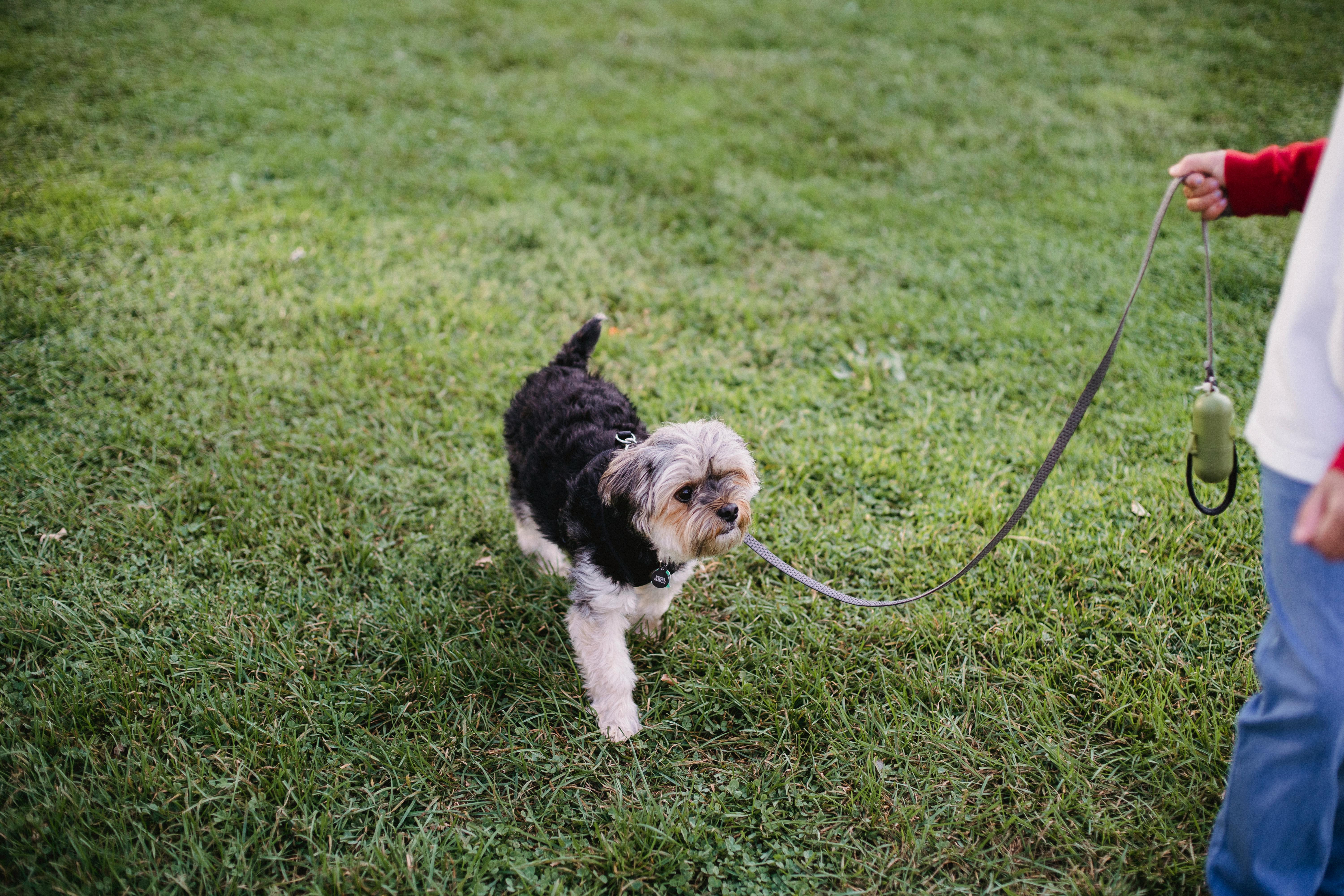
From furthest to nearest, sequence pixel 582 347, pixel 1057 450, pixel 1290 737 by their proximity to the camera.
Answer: pixel 582 347 → pixel 1057 450 → pixel 1290 737

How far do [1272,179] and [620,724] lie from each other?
10.4 feet

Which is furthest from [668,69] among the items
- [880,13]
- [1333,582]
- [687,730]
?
[1333,582]

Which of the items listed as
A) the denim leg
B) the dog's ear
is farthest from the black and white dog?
the denim leg

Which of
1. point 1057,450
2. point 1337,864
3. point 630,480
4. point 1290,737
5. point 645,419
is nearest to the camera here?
point 1290,737

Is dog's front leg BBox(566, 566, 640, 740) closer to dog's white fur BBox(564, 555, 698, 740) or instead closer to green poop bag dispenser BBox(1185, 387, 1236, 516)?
dog's white fur BBox(564, 555, 698, 740)

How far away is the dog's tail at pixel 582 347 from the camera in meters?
3.75

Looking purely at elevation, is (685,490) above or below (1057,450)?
below

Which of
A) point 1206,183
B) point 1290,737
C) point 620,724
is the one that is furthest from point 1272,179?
point 620,724

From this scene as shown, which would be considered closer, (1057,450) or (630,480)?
(1057,450)

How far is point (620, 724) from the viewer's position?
313cm

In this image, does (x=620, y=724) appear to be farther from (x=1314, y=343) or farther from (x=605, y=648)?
(x=1314, y=343)

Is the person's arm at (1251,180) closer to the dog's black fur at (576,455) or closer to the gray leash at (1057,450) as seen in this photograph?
the gray leash at (1057,450)

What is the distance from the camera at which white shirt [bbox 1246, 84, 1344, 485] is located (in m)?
1.78

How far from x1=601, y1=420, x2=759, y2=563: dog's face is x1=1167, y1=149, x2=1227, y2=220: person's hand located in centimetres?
189
